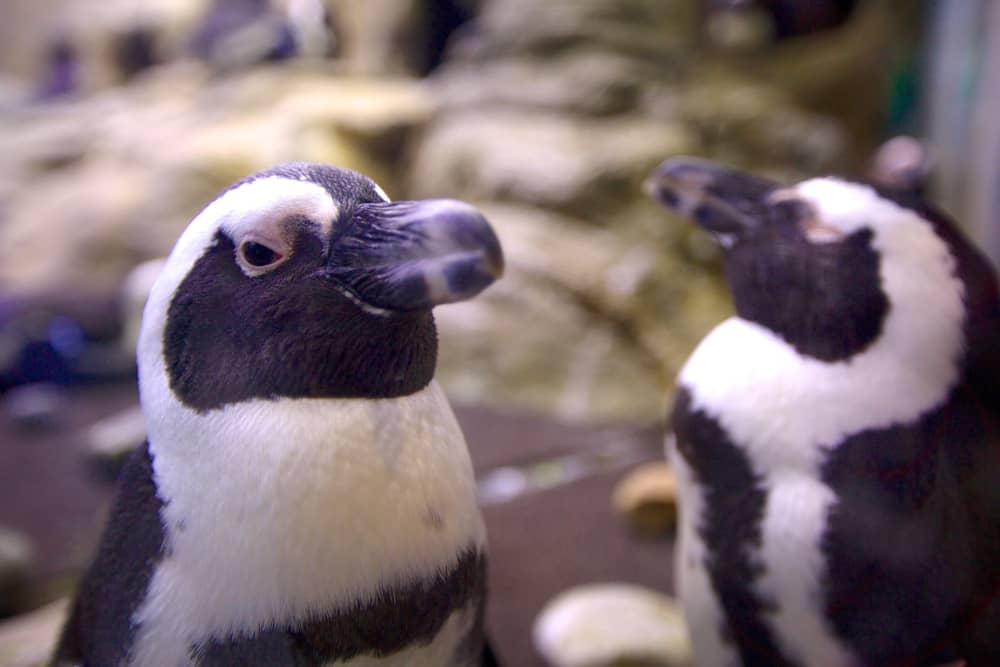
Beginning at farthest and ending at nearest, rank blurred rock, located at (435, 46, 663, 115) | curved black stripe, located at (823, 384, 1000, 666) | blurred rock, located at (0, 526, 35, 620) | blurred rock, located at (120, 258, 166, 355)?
1. blurred rock, located at (435, 46, 663, 115)
2. blurred rock, located at (120, 258, 166, 355)
3. blurred rock, located at (0, 526, 35, 620)
4. curved black stripe, located at (823, 384, 1000, 666)

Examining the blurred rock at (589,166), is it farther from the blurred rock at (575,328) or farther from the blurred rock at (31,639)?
the blurred rock at (31,639)

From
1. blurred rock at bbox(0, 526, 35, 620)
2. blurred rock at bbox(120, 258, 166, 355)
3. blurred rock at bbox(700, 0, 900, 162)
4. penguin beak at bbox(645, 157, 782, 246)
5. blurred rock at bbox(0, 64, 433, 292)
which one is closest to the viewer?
penguin beak at bbox(645, 157, 782, 246)

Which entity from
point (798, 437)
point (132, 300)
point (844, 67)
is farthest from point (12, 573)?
point (844, 67)

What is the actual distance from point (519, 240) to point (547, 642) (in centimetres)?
125

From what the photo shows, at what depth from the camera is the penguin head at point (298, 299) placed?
0.46 m

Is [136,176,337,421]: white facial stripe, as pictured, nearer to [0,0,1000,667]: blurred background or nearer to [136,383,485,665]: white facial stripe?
[136,383,485,665]: white facial stripe

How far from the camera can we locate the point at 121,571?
51 centimetres

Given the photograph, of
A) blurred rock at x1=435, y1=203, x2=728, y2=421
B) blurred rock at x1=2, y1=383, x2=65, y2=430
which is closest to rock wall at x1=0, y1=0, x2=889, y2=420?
blurred rock at x1=435, y1=203, x2=728, y2=421

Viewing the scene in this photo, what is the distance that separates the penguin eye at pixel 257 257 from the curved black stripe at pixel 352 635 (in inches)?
8.8

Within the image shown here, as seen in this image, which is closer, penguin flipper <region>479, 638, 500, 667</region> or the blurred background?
penguin flipper <region>479, 638, 500, 667</region>

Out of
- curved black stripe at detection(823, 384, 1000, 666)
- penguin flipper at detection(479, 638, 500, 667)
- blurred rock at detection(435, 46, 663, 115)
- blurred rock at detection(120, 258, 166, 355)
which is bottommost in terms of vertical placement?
blurred rock at detection(120, 258, 166, 355)

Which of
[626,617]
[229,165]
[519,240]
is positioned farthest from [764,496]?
[229,165]

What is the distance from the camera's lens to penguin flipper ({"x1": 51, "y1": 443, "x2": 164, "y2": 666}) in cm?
49

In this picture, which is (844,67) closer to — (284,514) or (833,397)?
(833,397)
